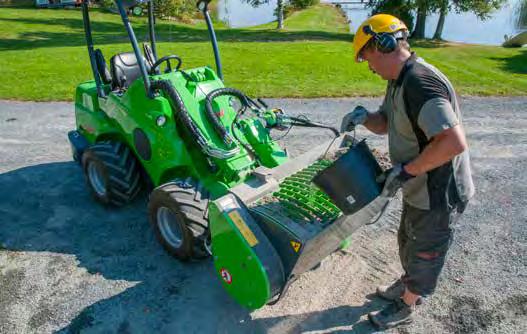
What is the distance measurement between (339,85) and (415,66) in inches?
311

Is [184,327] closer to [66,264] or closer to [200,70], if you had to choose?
[66,264]

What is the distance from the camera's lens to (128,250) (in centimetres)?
426

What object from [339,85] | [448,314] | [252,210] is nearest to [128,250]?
[252,210]

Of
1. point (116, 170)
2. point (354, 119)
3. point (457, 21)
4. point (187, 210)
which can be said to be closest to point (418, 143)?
point (354, 119)

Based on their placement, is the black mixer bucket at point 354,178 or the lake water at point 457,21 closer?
the black mixer bucket at point 354,178

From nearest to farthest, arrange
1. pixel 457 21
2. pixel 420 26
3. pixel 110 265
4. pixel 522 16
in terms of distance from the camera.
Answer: pixel 110 265
pixel 420 26
pixel 522 16
pixel 457 21

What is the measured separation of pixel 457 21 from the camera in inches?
1388

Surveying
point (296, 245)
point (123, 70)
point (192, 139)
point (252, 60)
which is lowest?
point (252, 60)

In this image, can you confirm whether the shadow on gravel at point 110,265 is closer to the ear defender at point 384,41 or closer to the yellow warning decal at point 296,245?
the yellow warning decal at point 296,245

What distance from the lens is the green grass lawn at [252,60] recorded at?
33.5ft

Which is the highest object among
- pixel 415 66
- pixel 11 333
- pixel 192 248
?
pixel 415 66

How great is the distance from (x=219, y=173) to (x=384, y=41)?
198cm

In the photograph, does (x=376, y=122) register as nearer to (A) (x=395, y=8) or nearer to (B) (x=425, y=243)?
(B) (x=425, y=243)

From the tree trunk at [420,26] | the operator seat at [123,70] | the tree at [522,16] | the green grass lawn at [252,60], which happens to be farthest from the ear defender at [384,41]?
the tree at [522,16]
